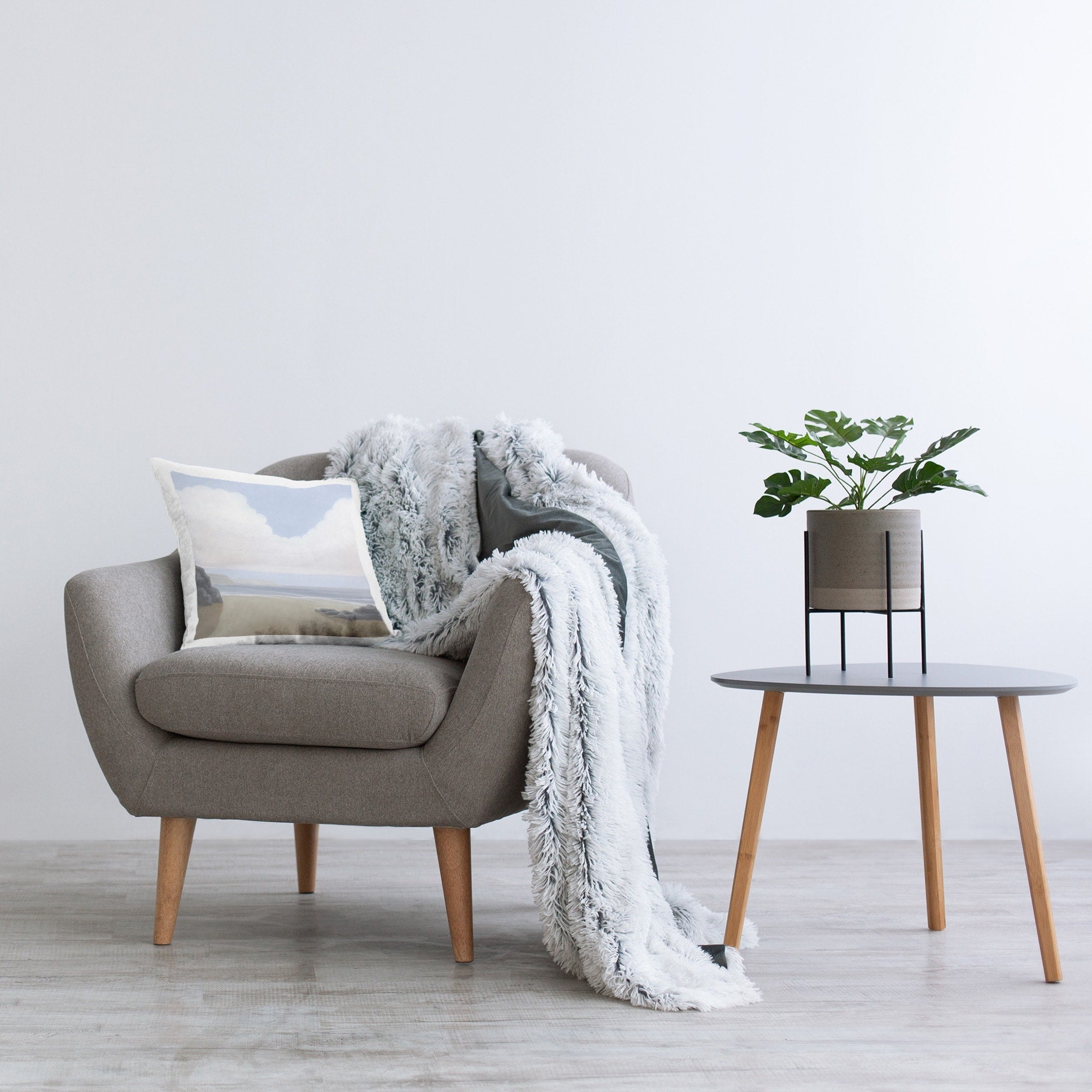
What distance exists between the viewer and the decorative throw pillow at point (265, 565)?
79.2 inches

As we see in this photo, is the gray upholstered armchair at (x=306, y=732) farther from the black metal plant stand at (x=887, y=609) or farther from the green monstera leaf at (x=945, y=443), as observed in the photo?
the green monstera leaf at (x=945, y=443)

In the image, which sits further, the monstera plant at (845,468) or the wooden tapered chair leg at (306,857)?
the wooden tapered chair leg at (306,857)

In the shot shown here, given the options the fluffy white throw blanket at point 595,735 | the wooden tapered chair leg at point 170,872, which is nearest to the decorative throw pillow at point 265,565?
the fluffy white throw blanket at point 595,735

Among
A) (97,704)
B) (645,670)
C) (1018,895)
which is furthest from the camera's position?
(1018,895)

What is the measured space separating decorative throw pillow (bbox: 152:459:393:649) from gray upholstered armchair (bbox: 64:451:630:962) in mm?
165

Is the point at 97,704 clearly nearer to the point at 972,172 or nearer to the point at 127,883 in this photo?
the point at 127,883

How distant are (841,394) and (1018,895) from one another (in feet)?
3.86

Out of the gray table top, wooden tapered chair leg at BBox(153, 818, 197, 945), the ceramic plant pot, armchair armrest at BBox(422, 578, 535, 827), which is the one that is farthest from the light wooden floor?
the ceramic plant pot

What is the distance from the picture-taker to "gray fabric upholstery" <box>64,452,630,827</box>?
168 centimetres

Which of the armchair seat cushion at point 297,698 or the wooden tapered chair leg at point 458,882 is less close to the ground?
the armchair seat cushion at point 297,698

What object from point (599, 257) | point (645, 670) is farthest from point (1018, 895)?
point (599, 257)

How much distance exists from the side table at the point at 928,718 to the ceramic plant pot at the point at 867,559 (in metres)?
0.12

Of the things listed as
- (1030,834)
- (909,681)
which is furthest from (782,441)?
(1030,834)

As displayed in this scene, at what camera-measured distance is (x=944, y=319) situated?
2.78m
